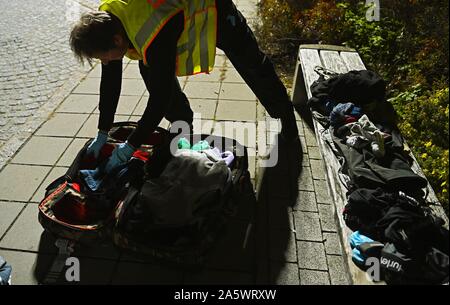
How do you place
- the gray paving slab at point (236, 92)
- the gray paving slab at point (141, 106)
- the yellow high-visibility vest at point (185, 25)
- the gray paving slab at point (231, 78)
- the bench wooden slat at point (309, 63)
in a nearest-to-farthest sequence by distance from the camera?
the yellow high-visibility vest at point (185, 25), the bench wooden slat at point (309, 63), the gray paving slab at point (141, 106), the gray paving slab at point (236, 92), the gray paving slab at point (231, 78)

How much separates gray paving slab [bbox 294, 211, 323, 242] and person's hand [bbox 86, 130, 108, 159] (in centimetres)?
143

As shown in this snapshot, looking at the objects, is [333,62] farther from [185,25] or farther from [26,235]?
[26,235]

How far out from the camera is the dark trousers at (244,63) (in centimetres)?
250

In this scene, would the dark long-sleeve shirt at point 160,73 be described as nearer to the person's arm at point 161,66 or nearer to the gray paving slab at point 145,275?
the person's arm at point 161,66

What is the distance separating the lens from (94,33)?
1.87 meters

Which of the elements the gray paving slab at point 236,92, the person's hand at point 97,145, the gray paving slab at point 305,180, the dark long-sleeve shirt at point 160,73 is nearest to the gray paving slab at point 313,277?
the gray paving slab at point 305,180

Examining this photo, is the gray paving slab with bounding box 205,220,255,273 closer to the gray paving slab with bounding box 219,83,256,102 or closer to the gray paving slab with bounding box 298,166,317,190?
the gray paving slab with bounding box 298,166,317,190

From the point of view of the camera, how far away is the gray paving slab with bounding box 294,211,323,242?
7.93 feet

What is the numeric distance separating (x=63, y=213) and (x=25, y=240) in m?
0.47

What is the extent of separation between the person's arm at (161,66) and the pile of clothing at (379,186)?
3.65 ft

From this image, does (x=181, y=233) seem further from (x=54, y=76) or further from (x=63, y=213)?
(x=54, y=76)

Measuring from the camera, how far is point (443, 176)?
2.03 m
